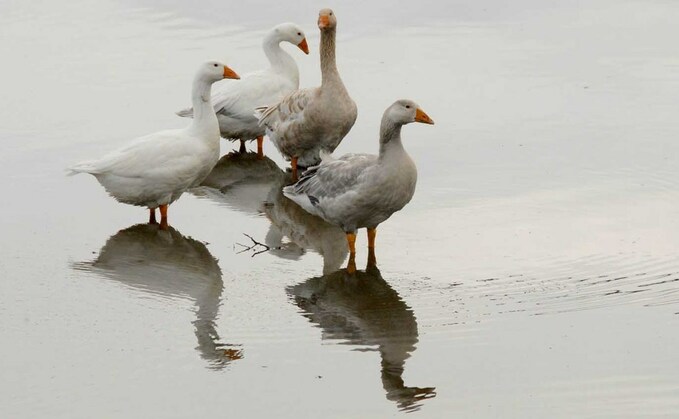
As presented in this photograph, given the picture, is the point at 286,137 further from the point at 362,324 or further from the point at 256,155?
the point at 362,324

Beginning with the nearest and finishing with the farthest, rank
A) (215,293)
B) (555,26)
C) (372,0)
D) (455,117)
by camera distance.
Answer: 1. (215,293)
2. (455,117)
3. (555,26)
4. (372,0)

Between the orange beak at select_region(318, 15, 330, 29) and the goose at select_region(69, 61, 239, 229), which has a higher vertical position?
the orange beak at select_region(318, 15, 330, 29)

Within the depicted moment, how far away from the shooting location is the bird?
1055 cm

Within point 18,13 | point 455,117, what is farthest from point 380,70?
point 18,13

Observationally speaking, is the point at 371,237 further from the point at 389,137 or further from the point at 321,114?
the point at 321,114

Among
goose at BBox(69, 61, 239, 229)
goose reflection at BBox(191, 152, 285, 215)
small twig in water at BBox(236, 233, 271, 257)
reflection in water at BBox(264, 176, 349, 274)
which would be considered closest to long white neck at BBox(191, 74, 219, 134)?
goose at BBox(69, 61, 239, 229)

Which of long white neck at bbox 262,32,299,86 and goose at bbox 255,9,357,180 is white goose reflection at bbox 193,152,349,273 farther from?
long white neck at bbox 262,32,299,86

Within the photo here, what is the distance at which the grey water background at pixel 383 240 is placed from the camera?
8516 millimetres

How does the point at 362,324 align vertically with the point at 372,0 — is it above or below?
below

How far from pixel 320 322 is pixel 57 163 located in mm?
4706

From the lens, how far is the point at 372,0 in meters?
18.6

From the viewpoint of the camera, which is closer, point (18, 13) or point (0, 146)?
point (0, 146)

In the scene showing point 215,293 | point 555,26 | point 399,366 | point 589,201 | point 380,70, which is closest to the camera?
point 399,366

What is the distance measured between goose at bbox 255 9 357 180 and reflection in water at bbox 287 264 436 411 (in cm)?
275
